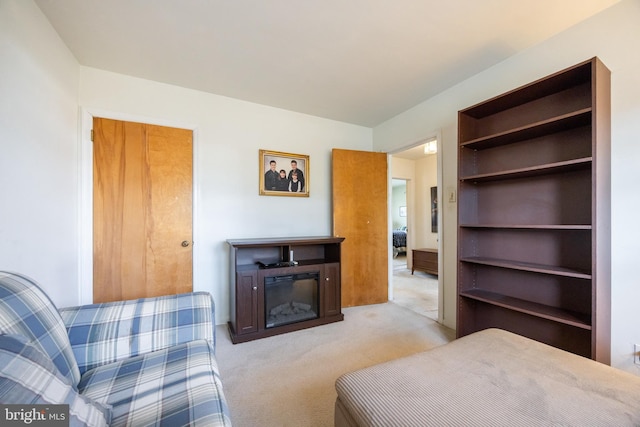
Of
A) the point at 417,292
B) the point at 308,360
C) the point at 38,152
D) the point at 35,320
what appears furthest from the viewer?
the point at 417,292

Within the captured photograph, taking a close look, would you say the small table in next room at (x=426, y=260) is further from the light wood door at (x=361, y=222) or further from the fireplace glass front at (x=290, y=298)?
the fireplace glass front at (x=290, y=298)

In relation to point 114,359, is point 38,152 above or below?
above

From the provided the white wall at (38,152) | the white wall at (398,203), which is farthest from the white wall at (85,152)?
the white wall at (398,203)

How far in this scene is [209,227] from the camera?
264 centimetres

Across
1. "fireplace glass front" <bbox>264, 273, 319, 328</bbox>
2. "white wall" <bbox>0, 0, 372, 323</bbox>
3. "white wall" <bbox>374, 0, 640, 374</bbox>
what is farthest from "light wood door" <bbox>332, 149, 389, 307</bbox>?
"white wall" <bbox>374, 0, 640, 374</bbox>

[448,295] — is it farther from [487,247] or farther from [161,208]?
[161,208]

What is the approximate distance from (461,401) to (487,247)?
1.69 metres

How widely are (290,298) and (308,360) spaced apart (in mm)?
710

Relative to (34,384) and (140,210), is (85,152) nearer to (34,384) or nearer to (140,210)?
(140,210)

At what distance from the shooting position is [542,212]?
1.85 meters

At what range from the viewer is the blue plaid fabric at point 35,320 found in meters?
0.82

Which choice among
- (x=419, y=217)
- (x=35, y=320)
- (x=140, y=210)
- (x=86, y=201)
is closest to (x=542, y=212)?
(x=35, y=320)

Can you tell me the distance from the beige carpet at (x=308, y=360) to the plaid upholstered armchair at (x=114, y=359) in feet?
1.77

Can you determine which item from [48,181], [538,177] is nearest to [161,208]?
[48,181]
